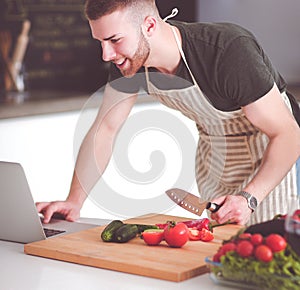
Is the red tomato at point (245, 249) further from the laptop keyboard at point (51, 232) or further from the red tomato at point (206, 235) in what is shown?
the laptop keyboard at point (51, 232)

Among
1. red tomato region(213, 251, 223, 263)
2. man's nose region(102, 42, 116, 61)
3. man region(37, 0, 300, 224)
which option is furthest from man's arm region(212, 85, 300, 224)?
red tomato region(213, 251, 223, 263)

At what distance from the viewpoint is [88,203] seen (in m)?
3.92

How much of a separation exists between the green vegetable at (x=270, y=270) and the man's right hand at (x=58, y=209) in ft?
2.97

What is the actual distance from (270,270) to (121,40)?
999mm

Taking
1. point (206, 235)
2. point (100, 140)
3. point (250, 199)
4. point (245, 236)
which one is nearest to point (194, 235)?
point (206, 235)

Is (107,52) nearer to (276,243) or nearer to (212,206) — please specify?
(212,206)

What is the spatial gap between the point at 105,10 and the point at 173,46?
0.31 metres

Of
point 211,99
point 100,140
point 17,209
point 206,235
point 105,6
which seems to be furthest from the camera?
point 100,140

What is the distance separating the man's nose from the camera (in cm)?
223

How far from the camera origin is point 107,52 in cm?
224

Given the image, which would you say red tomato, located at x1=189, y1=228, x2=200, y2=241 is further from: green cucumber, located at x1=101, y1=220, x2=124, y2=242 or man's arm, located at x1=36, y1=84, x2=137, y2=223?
man's arm, located at x1=36, y1=84, x2=137, y2=223

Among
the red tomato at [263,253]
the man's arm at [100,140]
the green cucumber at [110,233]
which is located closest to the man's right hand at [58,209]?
the man's arm at [100,140]

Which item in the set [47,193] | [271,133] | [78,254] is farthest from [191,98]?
[47,193]

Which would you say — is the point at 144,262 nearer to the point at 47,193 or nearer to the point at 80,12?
the point at 47,193
